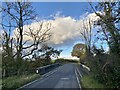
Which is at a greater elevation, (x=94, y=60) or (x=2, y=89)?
(x=94, y=60)

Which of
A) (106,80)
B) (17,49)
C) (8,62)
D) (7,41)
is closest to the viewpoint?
(106,80)

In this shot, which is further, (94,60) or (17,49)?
(17,49)

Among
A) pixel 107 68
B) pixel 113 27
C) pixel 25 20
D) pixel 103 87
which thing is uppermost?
pixel 25 20

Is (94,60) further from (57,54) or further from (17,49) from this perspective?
(57,54)

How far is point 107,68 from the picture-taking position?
656 inches

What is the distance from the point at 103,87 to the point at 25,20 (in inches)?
814

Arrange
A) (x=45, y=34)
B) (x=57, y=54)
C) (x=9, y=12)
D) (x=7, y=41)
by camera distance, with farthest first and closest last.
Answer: (x=57, y=54) < (x=45, y=34) < (x=9, y=12) < (x=7, y=41)

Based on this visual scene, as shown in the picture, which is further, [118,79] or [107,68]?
[107,68]

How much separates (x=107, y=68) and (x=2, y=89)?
6.58 m

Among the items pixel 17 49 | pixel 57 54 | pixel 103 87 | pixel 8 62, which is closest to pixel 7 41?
pixel 17 49

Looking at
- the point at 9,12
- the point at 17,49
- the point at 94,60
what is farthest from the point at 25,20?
the point at 94,60

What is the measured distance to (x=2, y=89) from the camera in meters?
16.8

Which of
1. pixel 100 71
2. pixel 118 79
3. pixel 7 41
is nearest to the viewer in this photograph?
pixel 118 79

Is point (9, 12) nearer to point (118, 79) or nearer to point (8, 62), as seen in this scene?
point (8, 62)
